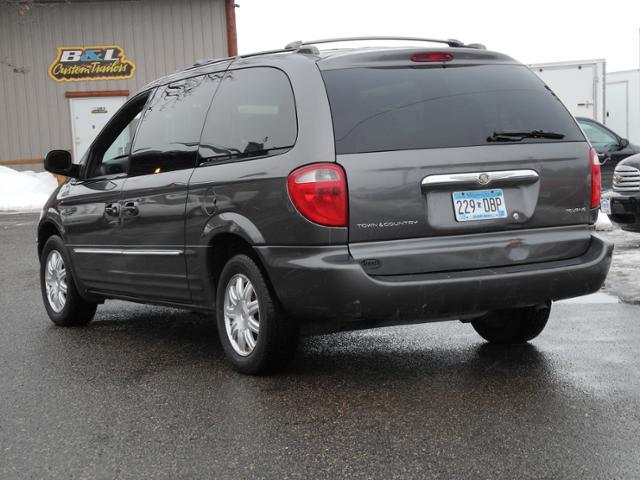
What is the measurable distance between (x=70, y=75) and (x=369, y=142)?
980 inches

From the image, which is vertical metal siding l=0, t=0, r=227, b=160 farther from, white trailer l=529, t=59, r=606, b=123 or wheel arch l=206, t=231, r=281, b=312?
wheel arch l=206, t=231, r=281, b=312

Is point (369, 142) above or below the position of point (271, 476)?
above

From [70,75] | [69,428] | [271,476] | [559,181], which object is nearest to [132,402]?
[69,428]

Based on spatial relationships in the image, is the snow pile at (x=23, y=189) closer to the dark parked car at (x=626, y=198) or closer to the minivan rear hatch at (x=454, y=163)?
the dark parked car at (x=626, y=198)

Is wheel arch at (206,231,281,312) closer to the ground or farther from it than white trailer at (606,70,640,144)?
farther from it

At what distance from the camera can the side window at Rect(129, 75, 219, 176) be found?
5.88m

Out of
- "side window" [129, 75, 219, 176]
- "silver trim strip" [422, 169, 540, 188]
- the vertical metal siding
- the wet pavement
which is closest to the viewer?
the wet pavement

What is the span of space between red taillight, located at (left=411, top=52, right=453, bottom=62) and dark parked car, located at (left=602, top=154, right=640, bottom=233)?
5.96 metres

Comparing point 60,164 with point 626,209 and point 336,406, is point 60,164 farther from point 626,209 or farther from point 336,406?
point 626,209

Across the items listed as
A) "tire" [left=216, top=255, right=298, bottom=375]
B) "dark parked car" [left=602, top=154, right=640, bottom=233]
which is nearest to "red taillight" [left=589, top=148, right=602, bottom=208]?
"tire" [left=216, top=255, right=298, bottom=375]

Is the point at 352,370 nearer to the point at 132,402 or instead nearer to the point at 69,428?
the point at 132,402

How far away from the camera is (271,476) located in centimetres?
377

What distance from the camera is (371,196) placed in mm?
4762

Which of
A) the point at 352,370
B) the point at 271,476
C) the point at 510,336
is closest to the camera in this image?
the point at 271,476
